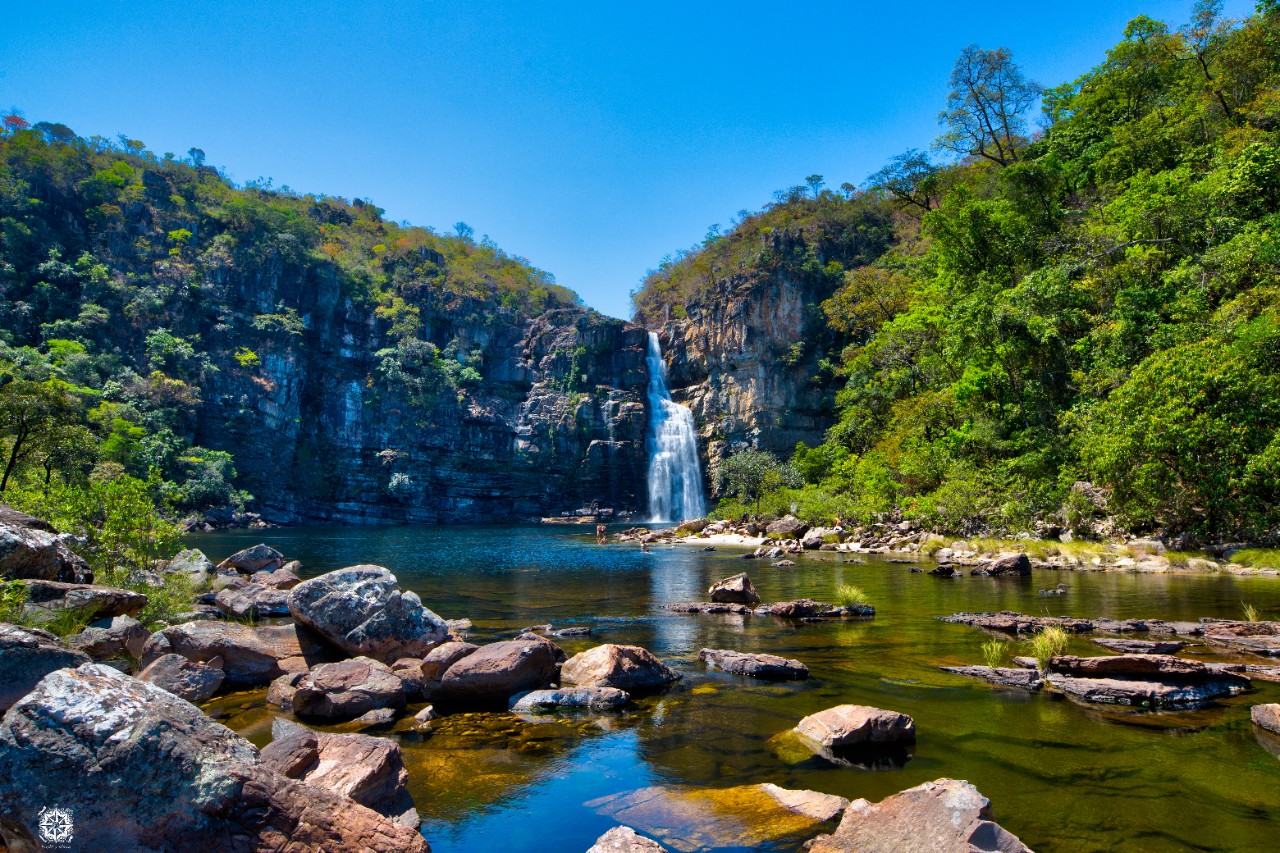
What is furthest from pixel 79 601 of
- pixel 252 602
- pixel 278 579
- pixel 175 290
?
pixel 175 290

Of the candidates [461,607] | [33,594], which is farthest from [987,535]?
[33,594]

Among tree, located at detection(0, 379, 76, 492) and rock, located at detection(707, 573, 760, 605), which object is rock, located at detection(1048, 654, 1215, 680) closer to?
rock, located at detection(707, 573, 760, 605)

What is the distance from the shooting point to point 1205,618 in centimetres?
1180

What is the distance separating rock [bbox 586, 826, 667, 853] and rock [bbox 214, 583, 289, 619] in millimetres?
12330

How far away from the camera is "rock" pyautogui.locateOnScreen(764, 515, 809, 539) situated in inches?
1438

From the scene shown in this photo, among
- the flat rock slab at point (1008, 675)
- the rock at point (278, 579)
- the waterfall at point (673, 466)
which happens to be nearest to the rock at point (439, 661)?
the flat rock slab at point (1008, 675)

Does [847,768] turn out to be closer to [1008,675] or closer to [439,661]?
[1008,675]

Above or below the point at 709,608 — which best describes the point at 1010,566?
above

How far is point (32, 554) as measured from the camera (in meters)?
9.53

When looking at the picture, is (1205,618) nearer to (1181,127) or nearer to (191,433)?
(1181,127)

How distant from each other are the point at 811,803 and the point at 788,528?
110 feet

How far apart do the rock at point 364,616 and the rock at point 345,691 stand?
1.34 metres

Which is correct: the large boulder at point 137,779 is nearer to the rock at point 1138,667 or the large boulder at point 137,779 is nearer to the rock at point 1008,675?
the rock at point 1008,675

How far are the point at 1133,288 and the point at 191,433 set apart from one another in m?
68.3
